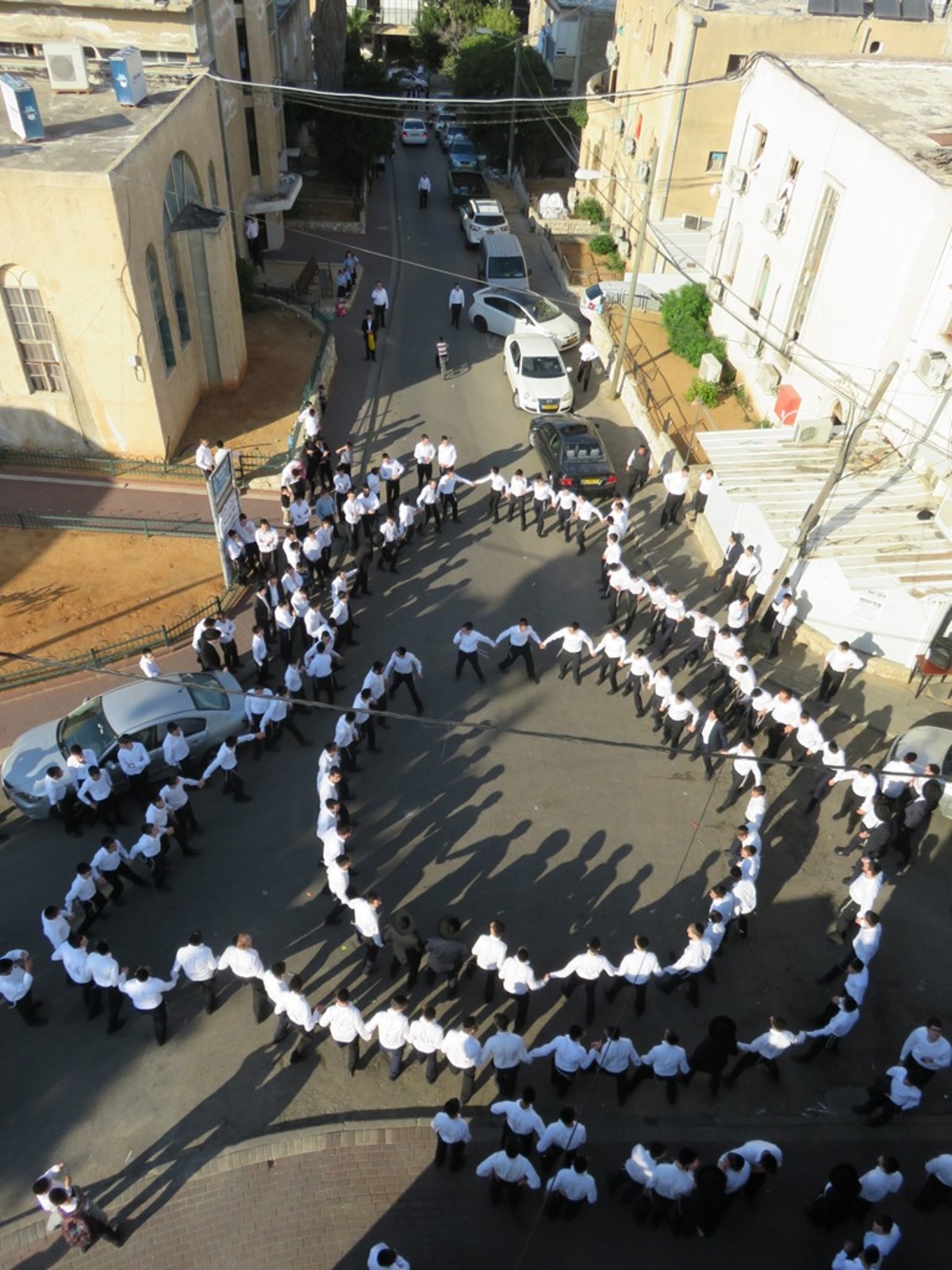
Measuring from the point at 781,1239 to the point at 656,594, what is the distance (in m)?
9.08

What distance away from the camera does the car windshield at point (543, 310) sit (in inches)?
1018

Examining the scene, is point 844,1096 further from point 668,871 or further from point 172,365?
point 172,365

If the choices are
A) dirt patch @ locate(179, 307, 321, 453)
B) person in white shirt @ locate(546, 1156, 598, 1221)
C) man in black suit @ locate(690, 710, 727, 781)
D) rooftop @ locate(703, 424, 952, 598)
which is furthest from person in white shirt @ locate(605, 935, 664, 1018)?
dirt patch @ locate(179, 307, 321, 453)

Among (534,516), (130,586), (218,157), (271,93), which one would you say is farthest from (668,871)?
(271,93)

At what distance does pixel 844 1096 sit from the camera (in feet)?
32.7

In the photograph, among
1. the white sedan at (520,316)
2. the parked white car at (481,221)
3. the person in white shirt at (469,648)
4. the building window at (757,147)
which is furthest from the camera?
the parked white car at (481,221)

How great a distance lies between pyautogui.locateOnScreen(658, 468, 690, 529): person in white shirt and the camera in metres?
18.0

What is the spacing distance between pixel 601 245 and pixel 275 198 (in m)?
11.2

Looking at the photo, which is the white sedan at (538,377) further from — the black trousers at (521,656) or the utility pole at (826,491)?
the black trousers at (521,656)

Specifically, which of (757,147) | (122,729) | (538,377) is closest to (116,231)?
(122,729)

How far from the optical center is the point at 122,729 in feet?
41.0

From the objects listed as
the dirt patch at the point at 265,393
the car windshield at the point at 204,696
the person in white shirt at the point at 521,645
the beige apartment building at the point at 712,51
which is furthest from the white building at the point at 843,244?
the dirt patch at the point at 265,393

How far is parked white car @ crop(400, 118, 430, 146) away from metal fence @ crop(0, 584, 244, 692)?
3973cm

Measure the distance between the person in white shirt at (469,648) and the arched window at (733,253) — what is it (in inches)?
580
